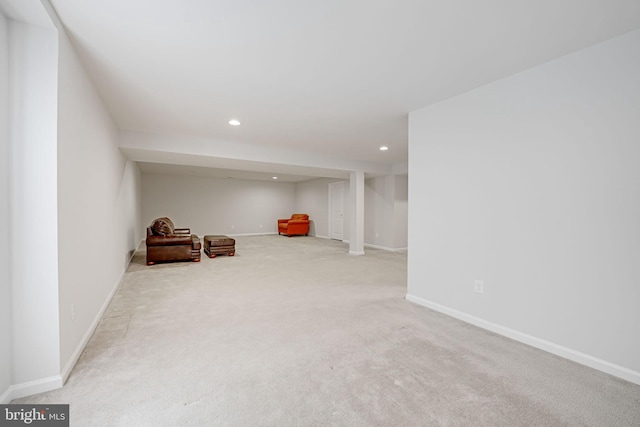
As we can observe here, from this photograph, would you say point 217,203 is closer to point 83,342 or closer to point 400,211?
point 400,211

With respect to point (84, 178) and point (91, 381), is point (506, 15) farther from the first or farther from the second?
point (91, 381)

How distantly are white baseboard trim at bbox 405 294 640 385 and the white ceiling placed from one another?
224cm

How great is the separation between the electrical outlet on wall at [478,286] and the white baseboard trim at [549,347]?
0.87 feet

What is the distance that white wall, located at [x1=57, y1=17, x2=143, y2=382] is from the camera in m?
1.82

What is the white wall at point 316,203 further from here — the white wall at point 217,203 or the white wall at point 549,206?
the white wall at point 549,206

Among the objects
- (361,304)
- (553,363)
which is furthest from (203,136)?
(553,363)

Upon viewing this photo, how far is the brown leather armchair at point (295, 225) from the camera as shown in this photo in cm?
1042

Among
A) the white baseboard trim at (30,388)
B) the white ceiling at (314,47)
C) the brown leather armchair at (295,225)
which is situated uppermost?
the white ceiling at (314,47)

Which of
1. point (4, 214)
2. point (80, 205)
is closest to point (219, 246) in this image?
point (80, 205)

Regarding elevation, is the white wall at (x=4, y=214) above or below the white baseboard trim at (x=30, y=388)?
above

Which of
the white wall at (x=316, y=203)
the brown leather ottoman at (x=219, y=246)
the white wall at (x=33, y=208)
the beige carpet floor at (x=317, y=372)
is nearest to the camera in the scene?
the beige carpet floor at (x=317, y=372)

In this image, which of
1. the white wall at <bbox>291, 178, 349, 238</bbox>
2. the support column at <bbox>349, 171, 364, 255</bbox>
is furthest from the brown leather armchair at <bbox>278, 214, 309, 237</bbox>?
the support column at <bbox>349, 171, 364, 255</bbox>

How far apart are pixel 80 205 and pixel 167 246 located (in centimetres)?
358

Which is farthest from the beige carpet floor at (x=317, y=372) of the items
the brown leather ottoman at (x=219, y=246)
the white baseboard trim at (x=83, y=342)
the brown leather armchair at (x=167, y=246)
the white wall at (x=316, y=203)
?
the white wall at (x=316, y=203)
